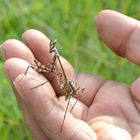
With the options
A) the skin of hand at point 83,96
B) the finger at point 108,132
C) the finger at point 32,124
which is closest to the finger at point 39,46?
the skin of hand at point 83,96

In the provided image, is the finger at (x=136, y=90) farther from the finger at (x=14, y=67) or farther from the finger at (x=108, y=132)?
the finger at (x=14, y=67)

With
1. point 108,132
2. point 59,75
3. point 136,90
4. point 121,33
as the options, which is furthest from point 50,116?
point 121,33

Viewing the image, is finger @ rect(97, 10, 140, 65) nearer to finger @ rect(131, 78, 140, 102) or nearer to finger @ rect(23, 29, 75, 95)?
finger @ rect(131, 78, 140, 102)

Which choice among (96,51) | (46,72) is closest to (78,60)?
(96,51)

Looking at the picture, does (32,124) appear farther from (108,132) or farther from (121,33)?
(121,33)

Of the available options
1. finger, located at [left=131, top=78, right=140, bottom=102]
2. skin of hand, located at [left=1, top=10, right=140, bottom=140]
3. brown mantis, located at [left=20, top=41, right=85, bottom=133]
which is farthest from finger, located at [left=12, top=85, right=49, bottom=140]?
finger, located at [left=131, top=78, right=140, bottom=102]
